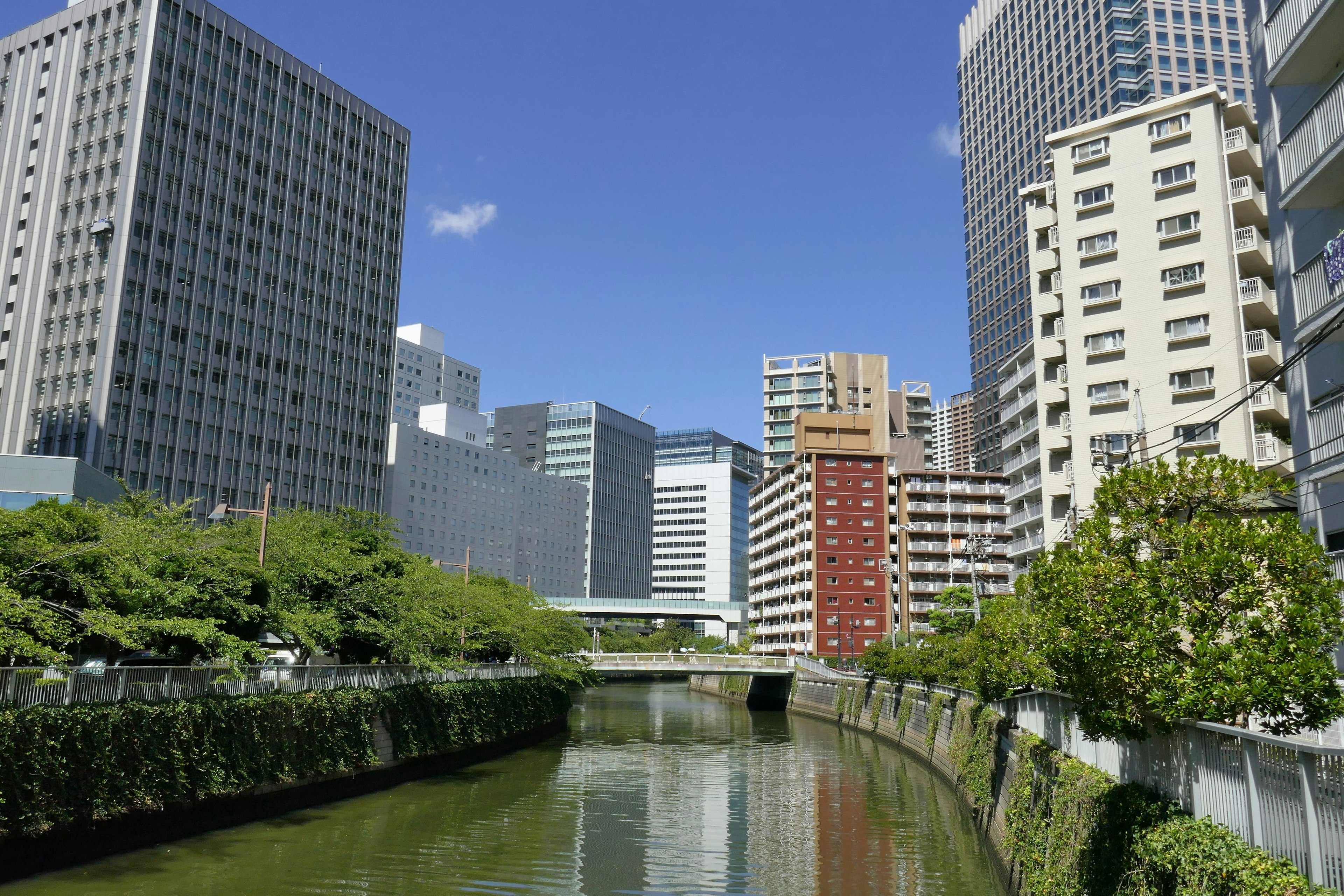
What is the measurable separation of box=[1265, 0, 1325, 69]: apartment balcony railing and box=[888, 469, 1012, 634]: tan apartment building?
84077 mm

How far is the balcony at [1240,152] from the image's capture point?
183 feet

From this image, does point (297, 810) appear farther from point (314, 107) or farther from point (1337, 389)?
point (314, 107)

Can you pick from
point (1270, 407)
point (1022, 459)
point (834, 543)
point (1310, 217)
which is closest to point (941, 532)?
point (834, 543)

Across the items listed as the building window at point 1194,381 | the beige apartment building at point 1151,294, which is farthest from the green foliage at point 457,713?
the building window at point 1194,381

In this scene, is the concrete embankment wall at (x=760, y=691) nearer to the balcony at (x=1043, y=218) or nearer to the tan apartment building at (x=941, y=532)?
the tan apartment building at (x=941, y=532)

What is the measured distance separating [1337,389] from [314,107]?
113466mm

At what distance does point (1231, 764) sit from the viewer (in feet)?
39.9

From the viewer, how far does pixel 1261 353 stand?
172ft

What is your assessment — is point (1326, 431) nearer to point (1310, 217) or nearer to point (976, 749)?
point (1310, 217)

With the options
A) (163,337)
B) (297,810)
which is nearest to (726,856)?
(297,810)

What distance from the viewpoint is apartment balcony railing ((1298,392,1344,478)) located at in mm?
23328

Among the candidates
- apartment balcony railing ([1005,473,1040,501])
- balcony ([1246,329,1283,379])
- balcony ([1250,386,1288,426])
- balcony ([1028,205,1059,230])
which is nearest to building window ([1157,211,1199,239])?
balcony ([1246,329,1283,379])

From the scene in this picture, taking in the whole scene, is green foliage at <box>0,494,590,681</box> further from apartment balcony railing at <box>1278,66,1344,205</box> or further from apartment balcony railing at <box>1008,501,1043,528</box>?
apartment balcony railing at <box>1008,501,1043,528</box>

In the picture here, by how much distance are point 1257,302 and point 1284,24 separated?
101ft
